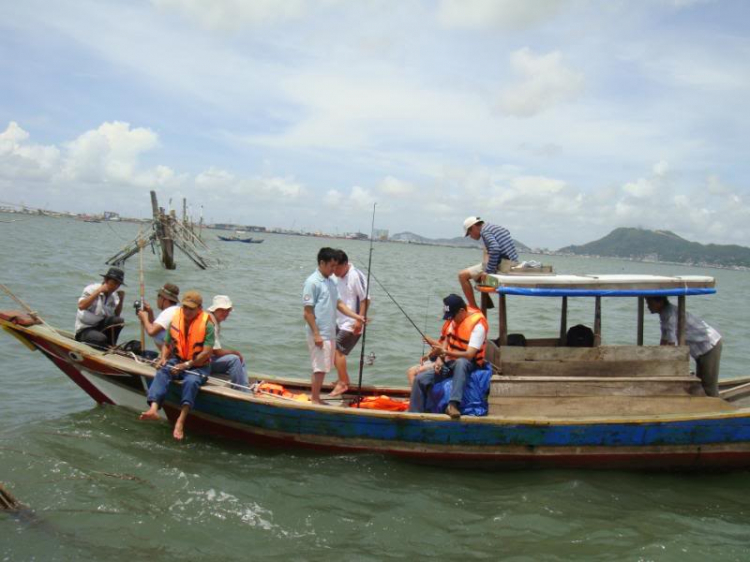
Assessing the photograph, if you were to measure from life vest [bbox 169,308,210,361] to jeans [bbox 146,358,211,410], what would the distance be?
0.64 ft

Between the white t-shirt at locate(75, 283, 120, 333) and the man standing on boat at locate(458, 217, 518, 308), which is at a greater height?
the man standing on boat at locate(458, 217, 518, 308)

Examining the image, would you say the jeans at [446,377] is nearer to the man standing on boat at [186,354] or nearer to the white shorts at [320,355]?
the white shorts at [320,355]

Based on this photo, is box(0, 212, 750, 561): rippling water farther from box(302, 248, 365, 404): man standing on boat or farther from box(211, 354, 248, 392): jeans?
box(302, 248, 365, 404): man standing on boat

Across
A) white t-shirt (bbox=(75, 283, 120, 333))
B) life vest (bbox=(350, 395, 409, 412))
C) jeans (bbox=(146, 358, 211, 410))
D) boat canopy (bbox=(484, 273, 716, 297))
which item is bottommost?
life vest (bbox=(350, 395, 409, 412))

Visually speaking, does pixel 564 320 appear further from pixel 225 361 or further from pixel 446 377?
pixel 225 361

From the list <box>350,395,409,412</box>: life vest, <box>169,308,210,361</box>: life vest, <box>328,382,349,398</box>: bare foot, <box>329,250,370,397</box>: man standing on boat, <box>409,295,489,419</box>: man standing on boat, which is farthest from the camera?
<box>328,382,349,398</box>: bare foot

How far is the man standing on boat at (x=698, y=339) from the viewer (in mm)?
7609

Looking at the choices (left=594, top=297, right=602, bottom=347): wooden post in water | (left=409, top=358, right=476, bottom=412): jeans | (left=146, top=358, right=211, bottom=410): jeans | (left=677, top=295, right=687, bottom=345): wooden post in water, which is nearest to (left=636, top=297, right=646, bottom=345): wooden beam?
(left=677, top=295, right=687, bottom=345): wooden post in water

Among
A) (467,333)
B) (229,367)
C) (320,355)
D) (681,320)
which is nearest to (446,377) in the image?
(467,333)

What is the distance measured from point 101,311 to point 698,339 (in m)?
7.86

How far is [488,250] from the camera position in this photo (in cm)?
800

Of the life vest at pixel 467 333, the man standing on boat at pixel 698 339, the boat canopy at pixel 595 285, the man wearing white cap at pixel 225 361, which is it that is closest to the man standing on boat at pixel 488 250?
the boat canopy at pixel 595 285

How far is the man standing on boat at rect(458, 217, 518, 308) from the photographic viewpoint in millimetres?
7961

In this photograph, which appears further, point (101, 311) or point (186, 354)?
point (101, 311)
